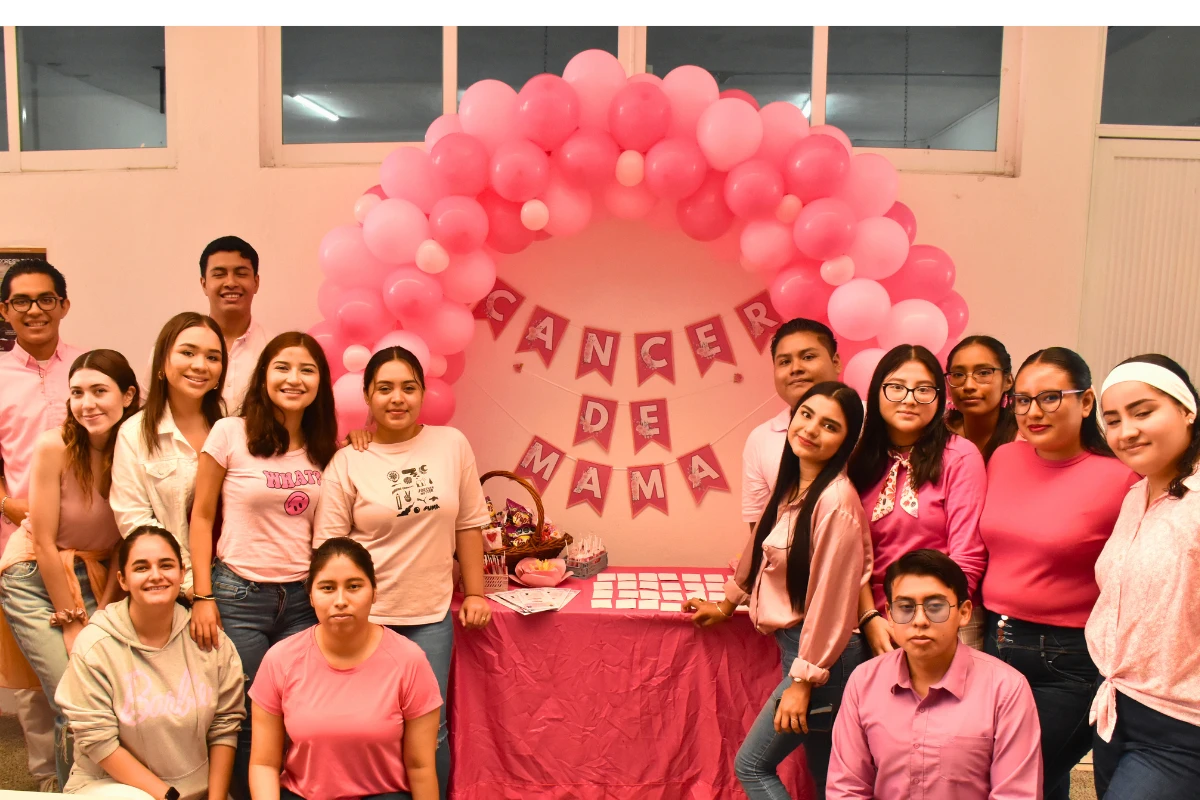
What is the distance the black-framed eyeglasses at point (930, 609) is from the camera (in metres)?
1.76

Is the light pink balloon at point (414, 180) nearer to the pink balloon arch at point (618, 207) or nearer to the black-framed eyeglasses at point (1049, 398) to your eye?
the pink balloon arch at point (618, 207)

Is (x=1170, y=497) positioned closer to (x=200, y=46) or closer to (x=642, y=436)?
(x=642, y=436)

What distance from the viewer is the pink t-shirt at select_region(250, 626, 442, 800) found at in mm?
1969

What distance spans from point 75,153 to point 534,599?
2.44m

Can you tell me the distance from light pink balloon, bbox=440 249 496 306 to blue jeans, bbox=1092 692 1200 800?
190 cm

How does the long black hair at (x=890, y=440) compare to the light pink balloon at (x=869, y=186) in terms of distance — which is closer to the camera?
the long black hair at (x=890, y=440)

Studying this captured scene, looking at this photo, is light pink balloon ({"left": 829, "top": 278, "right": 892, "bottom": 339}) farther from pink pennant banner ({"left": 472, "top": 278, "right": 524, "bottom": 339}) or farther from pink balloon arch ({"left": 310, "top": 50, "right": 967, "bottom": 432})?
pink pennant banner ({"left": 472, "top": 278, "right": 524, "bottom": 339})

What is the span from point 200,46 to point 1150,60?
344 centimetres

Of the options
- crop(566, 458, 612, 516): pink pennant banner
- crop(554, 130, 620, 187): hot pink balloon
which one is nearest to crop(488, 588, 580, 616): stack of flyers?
crop(566, 458, 612, 516): pink pennant banner

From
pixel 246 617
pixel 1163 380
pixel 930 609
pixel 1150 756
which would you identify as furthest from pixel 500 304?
pixel 1150 756

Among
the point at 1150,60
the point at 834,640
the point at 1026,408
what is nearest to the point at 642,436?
the point at 834,640

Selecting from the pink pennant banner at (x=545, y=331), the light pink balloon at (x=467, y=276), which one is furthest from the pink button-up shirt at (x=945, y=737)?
the pink pennant banner at (x=545, y=331)

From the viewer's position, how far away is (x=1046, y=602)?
72.1 inches

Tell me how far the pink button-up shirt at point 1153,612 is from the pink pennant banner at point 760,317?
1.52 metres
